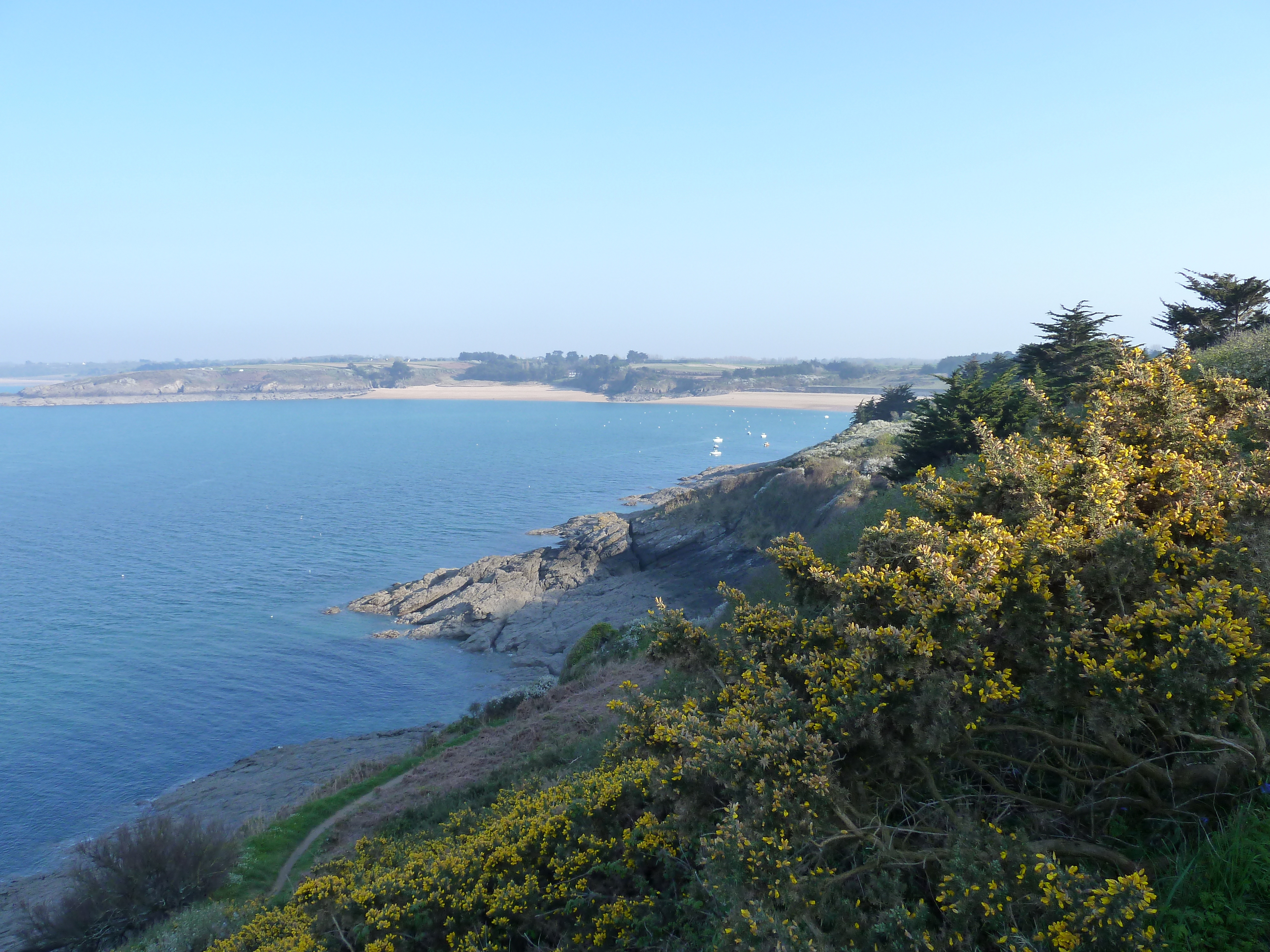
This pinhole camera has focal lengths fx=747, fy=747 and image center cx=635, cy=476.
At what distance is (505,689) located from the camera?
38594mm

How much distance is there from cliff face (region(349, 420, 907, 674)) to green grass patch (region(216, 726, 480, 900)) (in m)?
15.9

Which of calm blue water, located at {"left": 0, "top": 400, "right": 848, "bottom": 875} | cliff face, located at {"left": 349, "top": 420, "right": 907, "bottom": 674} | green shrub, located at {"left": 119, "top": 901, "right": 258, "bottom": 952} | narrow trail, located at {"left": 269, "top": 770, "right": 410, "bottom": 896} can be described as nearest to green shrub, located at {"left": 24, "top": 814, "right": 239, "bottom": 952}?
narrow trail, located at {"left": 269, "top": 770, "right": 410, "bottom": 896}

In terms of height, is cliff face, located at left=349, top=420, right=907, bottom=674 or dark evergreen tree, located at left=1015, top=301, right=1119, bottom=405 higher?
dark evergreen tree, located at left=1015, top=301, right=1119, bottom=405

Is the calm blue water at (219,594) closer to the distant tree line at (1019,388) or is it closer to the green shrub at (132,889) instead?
the green shrub at (132,889)

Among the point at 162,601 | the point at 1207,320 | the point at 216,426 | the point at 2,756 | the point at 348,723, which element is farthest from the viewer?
the point at 216,426

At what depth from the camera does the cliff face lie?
4603 cm

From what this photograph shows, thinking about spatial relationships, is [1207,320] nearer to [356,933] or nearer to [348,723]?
[356,933]

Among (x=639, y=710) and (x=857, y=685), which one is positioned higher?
(x=857, y=685)

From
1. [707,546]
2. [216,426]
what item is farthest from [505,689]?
[216,426]

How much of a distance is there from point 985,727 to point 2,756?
41509 mm

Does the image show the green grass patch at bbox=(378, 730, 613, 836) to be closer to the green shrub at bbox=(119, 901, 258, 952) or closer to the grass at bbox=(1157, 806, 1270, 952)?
the green shrub at bbox=(119, 901, 258, 952)

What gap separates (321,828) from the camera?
21.3 meters

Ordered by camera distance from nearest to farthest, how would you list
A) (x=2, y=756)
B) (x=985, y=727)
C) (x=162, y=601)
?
(x=985, y=727) < (x=2, y=756) < (x=162, y=601)

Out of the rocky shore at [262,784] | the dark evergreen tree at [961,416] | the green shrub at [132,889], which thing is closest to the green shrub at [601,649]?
the rocky shore at [262,784]
